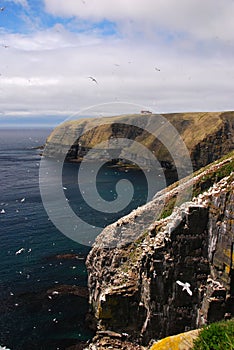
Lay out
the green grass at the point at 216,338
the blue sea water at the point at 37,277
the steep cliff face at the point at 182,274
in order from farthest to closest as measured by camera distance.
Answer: the blue sea water at the point at 37,277 < the steep cliff face at the point at 182,274 < the green grass at the point at 216,338

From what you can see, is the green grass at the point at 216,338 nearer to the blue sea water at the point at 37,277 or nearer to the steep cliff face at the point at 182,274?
the steep cliff face at the point at 182,274

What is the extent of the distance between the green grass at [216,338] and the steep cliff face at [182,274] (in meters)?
14.2

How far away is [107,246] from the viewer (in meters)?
46.4

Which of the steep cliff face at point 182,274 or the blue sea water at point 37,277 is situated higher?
the steep cliff face at point 182,274

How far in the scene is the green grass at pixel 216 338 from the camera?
543 inches

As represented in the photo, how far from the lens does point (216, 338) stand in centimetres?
1455

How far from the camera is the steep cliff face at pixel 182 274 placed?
30609 mm

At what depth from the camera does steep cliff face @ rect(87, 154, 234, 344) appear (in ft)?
100

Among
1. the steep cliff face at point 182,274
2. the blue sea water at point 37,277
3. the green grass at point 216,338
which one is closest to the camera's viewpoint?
the green grass at point 216,338

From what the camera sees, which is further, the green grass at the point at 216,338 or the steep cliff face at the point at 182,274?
the steep cliff face at the point at 182,274

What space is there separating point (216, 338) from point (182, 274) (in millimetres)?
18889

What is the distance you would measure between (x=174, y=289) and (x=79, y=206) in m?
68.3

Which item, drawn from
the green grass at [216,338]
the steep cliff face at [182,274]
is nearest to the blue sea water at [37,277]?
the steep cliff face at [182,274]

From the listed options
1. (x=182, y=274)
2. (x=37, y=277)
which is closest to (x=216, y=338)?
(x=182, y=274)
